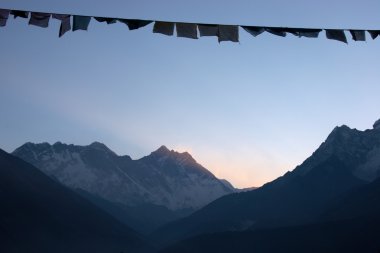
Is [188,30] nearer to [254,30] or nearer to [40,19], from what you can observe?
[254,30]

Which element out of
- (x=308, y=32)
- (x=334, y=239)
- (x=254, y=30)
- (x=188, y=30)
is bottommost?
(x=188, y=30)

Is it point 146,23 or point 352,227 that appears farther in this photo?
point 352,227

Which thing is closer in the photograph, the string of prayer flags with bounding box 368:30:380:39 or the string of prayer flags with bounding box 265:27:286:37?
the string of prayer flags with bounding box 265:27:286:37

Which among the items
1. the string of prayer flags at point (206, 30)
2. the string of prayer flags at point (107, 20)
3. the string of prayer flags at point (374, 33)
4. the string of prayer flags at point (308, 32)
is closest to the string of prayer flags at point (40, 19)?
the string of prayer flags at point (107, 20)

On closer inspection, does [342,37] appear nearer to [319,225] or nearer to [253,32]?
[253,32]

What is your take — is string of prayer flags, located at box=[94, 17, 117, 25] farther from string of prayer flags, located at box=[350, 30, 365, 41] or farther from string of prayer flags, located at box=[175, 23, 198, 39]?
string of prayer flags, located at box=[350, 30, 365, 41]

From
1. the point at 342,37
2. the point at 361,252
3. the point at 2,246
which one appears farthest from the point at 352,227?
the point at 342,37

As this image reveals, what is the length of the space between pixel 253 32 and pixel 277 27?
798 millimetres

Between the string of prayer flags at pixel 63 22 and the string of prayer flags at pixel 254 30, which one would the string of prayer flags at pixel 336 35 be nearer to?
the string of prayer flags at pixel 254 30

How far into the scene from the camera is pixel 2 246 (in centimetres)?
Result: 19112

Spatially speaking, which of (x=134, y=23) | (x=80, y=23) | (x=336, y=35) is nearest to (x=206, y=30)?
(x=134, y=23)

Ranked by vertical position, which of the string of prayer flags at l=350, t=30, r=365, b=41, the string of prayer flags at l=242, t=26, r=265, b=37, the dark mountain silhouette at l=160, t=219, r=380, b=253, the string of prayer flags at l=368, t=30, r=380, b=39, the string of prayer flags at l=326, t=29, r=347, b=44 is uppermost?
the dark mountain silhouette at l=160, t=219, r=380, b=253

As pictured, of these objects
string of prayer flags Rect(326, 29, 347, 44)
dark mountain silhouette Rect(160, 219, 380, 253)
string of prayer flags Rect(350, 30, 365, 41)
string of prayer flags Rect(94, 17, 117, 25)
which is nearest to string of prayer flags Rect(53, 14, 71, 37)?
string of prayer flags Rect(94, 17, 117, 25)

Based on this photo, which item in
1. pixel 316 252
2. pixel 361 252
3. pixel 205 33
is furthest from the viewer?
pixel 316 252
